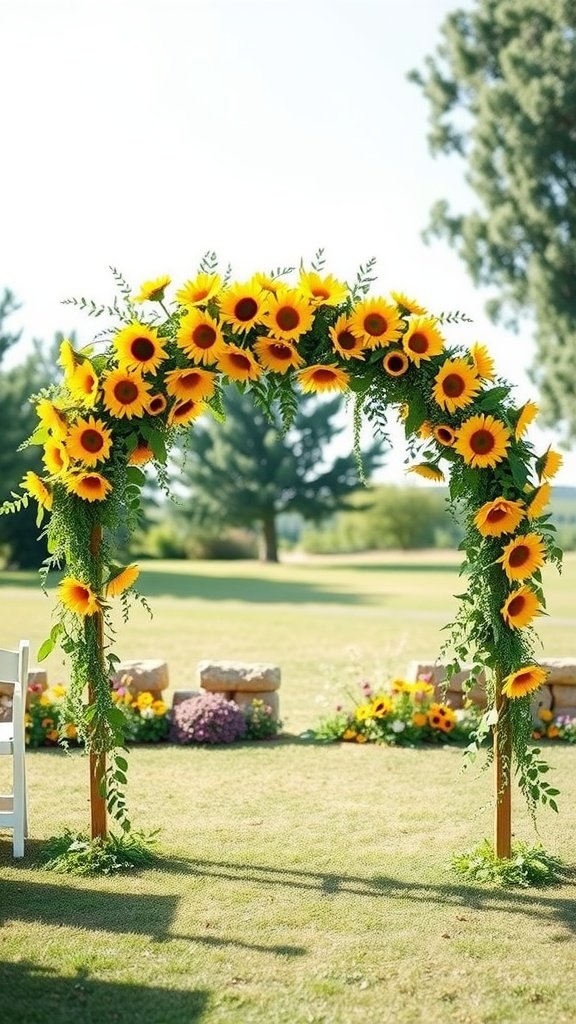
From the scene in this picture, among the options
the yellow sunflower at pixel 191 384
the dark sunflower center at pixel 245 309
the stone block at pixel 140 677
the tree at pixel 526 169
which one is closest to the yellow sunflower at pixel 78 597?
the yellow sunflower at pixel 191 384

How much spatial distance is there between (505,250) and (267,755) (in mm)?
23155

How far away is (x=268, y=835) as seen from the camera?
653 cm

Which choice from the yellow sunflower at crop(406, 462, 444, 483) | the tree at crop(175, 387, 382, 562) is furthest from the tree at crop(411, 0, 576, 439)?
the yellow sunflower at crop(406, 462, 444, 483)

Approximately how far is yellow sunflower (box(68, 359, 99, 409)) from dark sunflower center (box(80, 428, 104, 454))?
0.45ft

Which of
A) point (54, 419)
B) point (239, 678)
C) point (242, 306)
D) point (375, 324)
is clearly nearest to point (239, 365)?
point (242, 306)

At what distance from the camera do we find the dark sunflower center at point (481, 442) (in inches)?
222

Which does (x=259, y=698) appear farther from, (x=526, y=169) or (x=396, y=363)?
(x=526, y=169)

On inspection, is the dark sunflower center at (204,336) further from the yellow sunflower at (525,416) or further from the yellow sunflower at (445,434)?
the yellow sunflower at (525,416)

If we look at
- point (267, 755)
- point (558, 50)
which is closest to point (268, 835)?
point (267, 755)

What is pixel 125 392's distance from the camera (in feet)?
18.9

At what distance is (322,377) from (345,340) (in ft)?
0.75

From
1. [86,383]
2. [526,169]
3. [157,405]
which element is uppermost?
[526,169]

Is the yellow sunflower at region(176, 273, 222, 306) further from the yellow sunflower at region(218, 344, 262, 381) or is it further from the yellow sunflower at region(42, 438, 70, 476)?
the yellow sunflower at region(42, 438, 70, 476)

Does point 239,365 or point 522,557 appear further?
point 239,365
